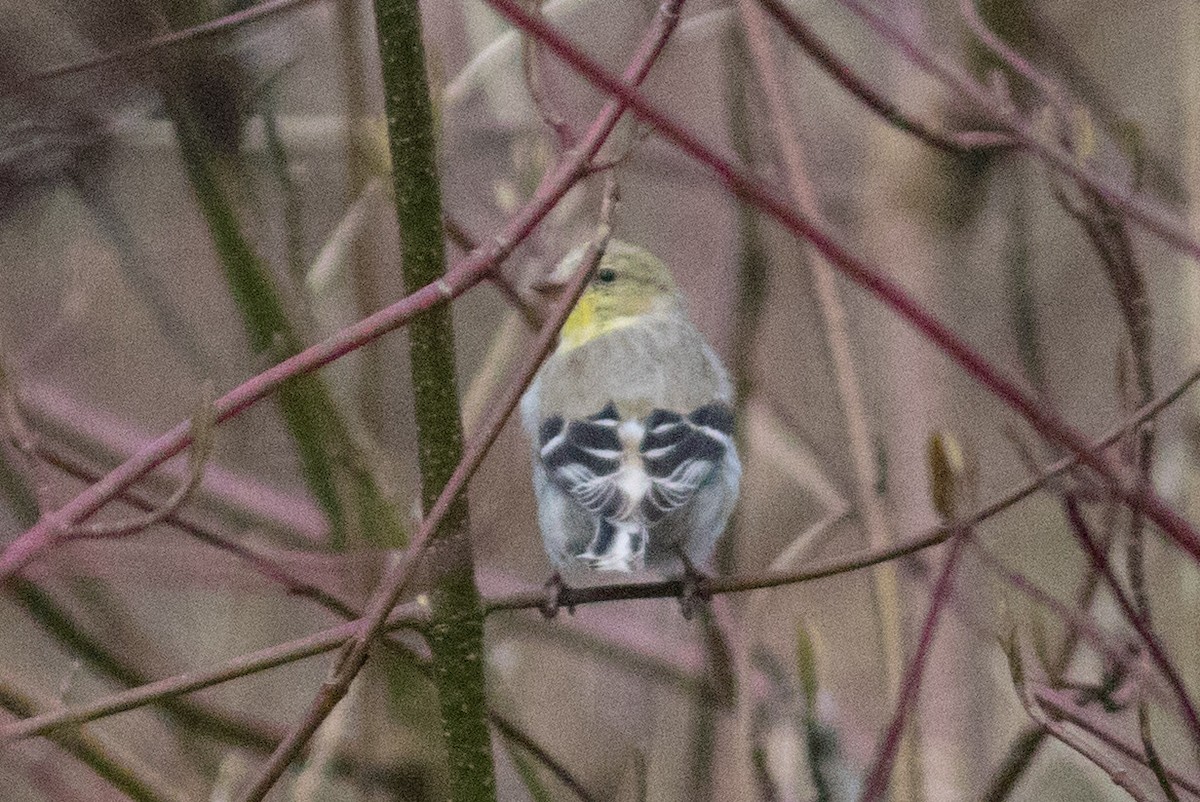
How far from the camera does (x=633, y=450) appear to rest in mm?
2570

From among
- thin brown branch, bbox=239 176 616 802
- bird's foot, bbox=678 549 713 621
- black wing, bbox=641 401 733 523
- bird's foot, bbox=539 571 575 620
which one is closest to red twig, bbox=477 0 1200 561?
thin brown branch, bbox=239 176 616 802

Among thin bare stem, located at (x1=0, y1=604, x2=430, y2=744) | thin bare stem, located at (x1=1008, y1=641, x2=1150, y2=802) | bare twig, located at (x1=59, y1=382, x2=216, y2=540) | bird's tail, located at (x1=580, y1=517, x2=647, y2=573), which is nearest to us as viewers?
bare twig, located at (x1=59, y1=382, x2=216, y2=540)

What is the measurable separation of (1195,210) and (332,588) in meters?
1.71

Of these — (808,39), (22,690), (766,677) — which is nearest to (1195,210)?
(766,677)

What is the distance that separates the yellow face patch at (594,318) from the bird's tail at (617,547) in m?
0.74

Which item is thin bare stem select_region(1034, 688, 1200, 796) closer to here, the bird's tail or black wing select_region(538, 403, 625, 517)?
the bird's tail

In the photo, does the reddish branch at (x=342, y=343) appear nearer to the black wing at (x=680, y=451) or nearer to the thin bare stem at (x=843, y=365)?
the thin bare stem at (x=843, y=365)

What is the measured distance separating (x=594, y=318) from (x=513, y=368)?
611 mm

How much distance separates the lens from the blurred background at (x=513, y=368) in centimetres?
179

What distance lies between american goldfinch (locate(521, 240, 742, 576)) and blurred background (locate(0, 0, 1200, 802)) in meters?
0.09

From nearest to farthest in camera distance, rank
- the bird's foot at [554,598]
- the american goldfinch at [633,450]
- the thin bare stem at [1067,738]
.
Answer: the thin bare stem at [1067,738]
the bird's foot at [554,598]
the american goldfinch at [633,450]

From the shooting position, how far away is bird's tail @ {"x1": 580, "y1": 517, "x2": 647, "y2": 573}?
231cm

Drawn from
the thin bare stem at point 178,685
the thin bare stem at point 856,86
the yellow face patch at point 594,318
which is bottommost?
the thin bare stem at point 178,685

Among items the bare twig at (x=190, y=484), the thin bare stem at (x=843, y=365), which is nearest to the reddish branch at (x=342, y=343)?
the bare twig at (x=190, y=484)
